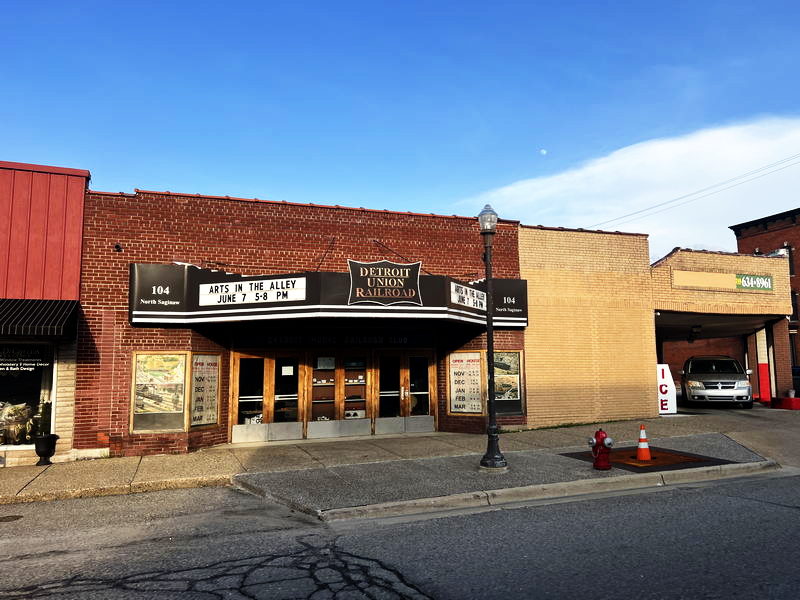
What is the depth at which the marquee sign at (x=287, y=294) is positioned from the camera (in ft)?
38.9

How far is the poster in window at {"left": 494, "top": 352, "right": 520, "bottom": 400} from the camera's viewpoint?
598 inches

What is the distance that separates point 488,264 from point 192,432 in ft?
23.8

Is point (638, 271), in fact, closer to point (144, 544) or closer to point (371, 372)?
point (371, 372)

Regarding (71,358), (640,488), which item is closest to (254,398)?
(71,358)

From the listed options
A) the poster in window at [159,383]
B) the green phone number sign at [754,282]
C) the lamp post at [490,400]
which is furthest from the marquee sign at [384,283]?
the green phone number sign at [754,282]

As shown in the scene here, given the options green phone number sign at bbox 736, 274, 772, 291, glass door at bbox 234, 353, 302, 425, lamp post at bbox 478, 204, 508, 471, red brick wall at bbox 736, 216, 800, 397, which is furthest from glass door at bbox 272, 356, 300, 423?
red brick wall at bbox 736, 216, 800, 397

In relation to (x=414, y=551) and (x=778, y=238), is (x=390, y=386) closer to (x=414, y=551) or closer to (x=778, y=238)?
(x=414, y=551)

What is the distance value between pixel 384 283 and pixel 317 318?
5.47 ft

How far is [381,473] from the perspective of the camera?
10.1 metres

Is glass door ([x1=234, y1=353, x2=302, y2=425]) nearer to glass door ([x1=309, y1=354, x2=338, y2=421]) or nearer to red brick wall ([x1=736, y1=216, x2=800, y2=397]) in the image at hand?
glass door ([x1=309, y1=354, x2=338, y2=421])

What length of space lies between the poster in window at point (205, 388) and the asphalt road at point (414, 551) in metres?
4.12

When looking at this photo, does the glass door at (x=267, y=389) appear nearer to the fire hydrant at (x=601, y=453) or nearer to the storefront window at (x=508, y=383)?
the storefront window at (x=508, y=383)

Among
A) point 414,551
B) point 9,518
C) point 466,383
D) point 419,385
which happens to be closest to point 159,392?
point 9,518

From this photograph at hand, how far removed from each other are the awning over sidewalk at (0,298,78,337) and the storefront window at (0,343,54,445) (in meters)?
0.98
